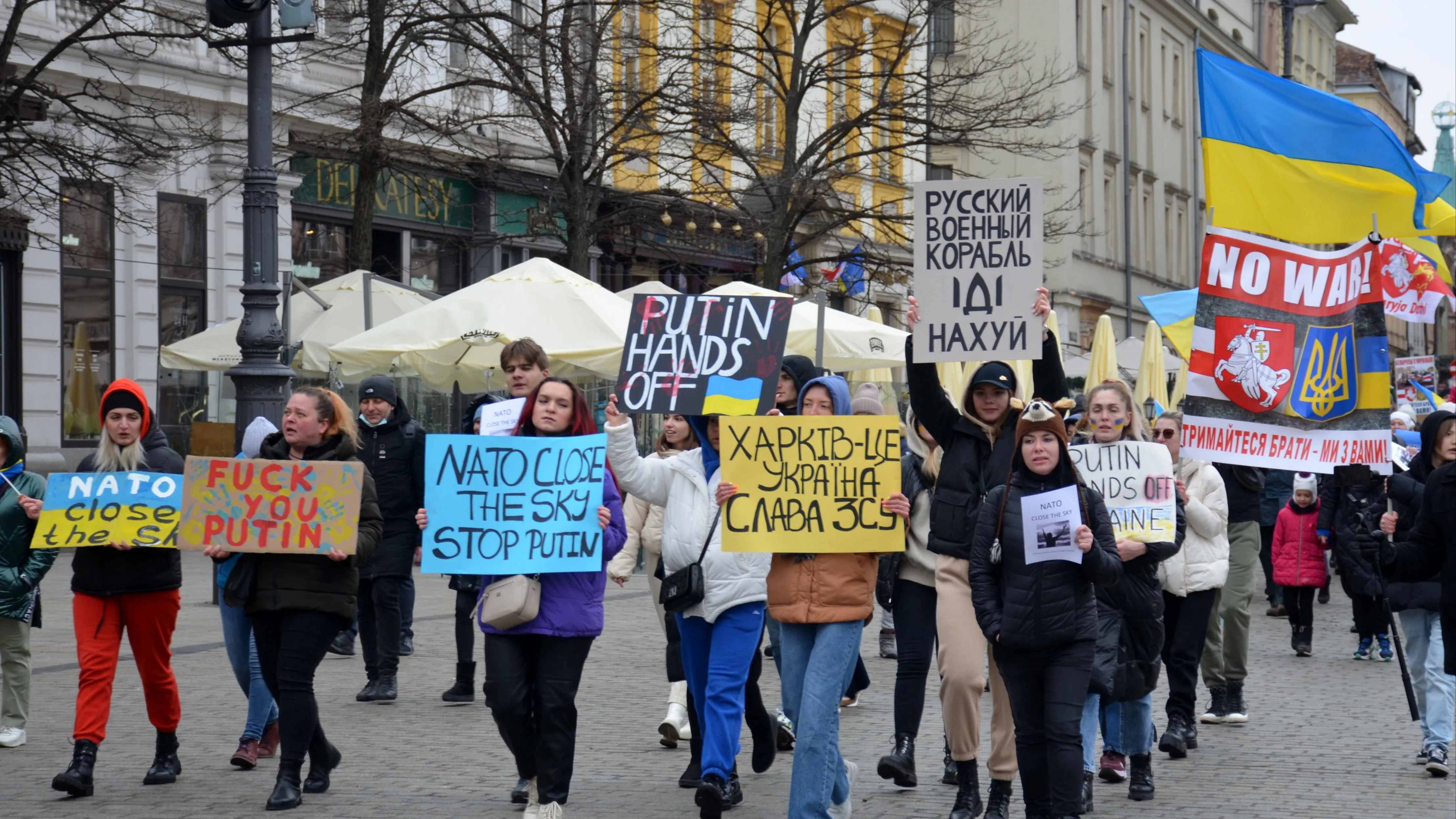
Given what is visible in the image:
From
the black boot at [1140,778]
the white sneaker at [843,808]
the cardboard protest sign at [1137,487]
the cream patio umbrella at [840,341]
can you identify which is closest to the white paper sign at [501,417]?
the white sneaker at [843,808]

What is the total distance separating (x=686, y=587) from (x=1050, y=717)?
1.65 meters

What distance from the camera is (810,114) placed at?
112 feet

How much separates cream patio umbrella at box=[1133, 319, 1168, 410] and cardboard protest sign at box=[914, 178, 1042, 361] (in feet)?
46.2

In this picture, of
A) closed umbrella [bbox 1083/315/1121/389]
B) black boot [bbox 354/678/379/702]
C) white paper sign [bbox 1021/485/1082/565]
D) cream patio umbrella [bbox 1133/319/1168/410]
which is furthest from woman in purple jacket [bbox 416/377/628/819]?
cream patio umbrella [bbox 1133/319/1168/410]

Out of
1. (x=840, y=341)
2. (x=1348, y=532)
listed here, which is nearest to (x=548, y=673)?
(x=1348, y=532)

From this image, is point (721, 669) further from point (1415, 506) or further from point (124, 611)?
point (1415, 506)

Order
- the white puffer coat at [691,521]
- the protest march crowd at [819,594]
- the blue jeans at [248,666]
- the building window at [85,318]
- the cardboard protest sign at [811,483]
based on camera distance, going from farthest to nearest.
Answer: the building window at [85,318], the blue jeans at [248,666], the white puffer coat at [691,521], the cardboard protest sign at [811,483], the protest march crowd at [819,594]

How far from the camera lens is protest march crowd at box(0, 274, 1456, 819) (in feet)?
22.4

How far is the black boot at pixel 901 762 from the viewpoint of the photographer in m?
8.17

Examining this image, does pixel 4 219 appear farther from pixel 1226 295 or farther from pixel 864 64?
pixel 864 64

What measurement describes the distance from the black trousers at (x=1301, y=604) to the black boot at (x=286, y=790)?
922 centimetres

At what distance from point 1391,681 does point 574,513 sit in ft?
25.2

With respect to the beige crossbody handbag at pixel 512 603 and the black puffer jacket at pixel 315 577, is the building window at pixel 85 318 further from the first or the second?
the beige crossbody handbag at pixel 512 603

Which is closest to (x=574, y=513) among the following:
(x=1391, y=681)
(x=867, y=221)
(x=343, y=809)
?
(x=343, y=809)
